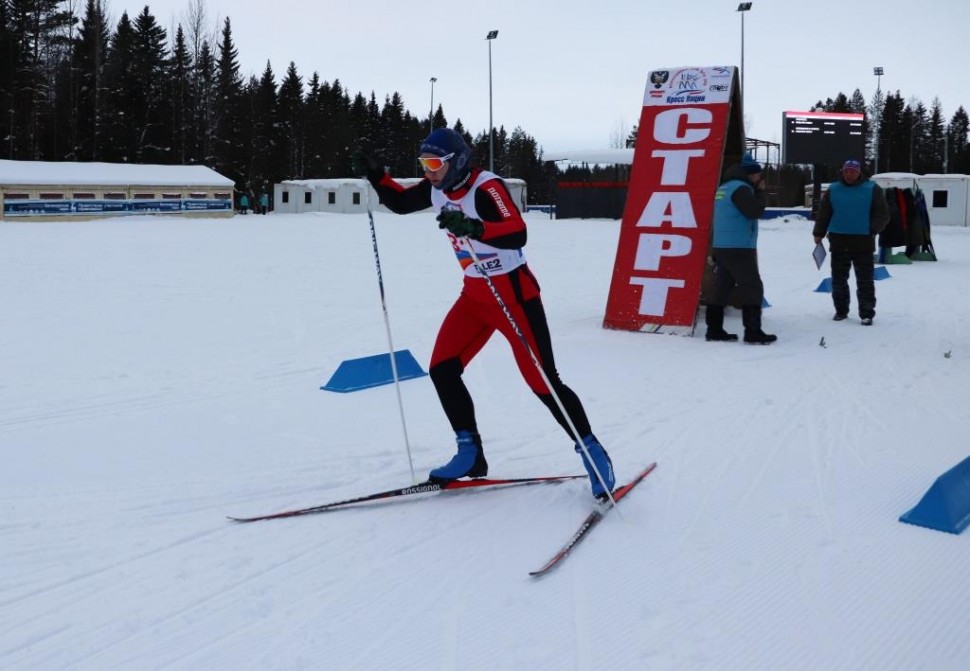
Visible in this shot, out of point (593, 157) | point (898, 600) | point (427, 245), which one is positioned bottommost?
point (898, 600)

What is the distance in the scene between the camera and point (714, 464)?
4.38 meters

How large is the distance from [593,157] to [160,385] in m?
41.5

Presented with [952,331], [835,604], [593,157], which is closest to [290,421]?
[835,604]

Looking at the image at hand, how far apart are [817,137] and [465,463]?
3619cm

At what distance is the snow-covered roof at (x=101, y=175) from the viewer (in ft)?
105

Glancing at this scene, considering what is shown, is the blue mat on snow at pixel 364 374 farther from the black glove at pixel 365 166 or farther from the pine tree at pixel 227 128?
the pine tree at pixel 227 128

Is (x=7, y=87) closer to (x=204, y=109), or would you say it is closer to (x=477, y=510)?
(x=204, y=109)

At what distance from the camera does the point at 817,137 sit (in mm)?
36312

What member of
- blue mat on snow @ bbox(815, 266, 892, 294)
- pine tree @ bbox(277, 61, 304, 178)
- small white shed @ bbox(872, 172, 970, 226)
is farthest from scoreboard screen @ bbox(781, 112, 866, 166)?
pine tree @ bbox(277, 61, 304, 178)

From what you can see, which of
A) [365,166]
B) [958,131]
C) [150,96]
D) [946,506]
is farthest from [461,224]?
[958,131]

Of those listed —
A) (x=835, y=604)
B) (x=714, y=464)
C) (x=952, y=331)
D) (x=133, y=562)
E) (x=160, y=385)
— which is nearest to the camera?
(x=835, y=604)

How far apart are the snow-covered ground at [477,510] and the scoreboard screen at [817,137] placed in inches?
1176

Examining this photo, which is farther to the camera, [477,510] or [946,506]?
[477,510]

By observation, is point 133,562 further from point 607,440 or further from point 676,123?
point 676,123
